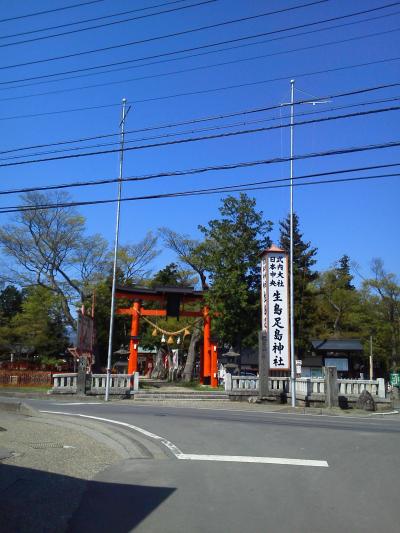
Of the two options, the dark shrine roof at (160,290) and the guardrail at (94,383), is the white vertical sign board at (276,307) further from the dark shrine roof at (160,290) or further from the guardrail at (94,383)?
the dark shrine roof at (160,290)

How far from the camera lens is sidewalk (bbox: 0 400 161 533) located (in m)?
5.79

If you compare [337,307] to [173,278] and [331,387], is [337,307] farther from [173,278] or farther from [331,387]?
[331,387]

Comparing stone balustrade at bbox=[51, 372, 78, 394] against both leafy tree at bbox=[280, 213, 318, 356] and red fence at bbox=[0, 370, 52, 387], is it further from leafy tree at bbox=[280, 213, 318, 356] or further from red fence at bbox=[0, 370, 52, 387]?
leafy tree at bbox=[280, 213, 318, 356]

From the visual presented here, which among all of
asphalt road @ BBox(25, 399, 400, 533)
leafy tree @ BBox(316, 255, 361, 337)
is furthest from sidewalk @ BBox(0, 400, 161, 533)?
leafy tree @ BBox(316, 255, 361, 337)

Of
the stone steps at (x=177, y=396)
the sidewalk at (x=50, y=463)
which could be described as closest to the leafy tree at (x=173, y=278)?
the stone steps at (x=177, y=396)

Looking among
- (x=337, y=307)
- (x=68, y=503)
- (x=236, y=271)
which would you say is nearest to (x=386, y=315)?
(x=337, y=307)

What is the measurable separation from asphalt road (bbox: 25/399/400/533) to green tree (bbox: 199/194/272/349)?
22.3 m

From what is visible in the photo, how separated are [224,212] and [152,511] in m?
31.7

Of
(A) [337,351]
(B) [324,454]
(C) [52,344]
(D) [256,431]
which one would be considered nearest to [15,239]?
(C) [52,344]

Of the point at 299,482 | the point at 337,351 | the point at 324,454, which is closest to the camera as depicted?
the point at 299,482

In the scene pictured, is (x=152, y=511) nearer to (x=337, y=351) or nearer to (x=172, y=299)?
(x=172, y=299)

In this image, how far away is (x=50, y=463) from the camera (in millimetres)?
8312

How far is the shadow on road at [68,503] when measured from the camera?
5551 millimetres

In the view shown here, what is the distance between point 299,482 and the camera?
7.64m
